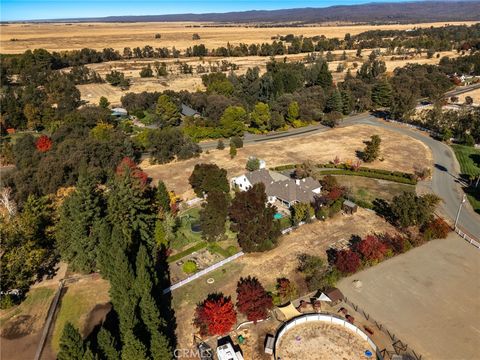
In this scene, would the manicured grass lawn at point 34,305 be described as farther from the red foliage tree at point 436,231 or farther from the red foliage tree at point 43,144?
the red foliage tree at point 436,231

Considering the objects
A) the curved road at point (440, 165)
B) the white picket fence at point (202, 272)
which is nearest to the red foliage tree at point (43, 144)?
the curved road at point (440, 165)

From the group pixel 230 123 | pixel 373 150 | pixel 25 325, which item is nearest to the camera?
pixel 25 325

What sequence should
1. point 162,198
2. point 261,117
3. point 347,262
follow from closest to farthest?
point 347,262 < point 162,198 < point 261,117

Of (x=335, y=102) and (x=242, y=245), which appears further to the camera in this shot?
(x=335, y=102)

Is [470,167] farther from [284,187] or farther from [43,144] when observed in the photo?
[43,144]

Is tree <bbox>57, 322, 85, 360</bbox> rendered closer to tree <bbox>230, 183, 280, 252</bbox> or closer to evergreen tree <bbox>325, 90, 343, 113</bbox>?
tree <bbox>230, 183, 280, 252</bbox>

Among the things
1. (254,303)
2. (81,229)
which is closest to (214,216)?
(254,303)

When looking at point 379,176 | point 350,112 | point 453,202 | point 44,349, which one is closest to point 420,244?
point 453,202
